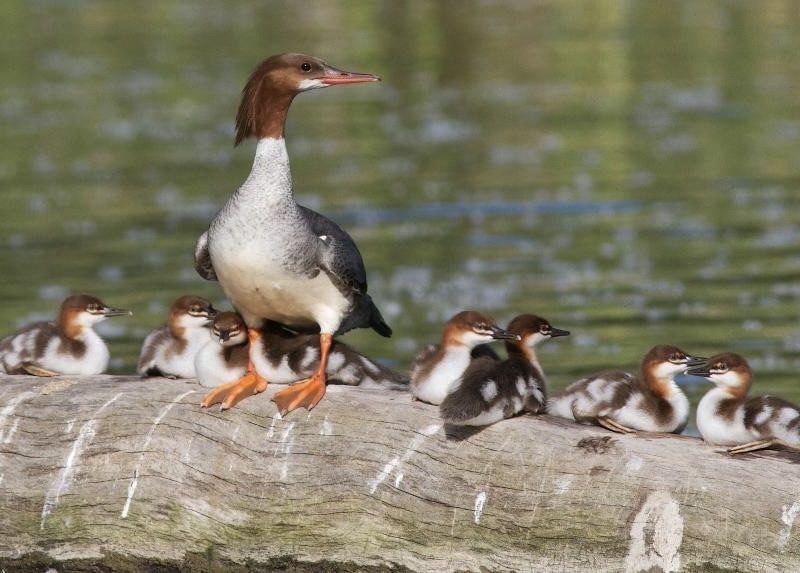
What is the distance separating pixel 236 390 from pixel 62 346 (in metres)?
1.27

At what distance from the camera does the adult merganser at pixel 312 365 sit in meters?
7.07

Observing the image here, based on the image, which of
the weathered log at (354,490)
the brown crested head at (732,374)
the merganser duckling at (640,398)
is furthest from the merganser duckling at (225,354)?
the brown crested head at (732,374)

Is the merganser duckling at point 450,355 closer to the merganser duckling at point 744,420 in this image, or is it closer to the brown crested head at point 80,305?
the merganser duckling at point 744,420

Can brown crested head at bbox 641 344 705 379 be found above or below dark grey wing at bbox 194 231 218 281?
below

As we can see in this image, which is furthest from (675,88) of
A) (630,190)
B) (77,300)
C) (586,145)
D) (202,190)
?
(77,300)

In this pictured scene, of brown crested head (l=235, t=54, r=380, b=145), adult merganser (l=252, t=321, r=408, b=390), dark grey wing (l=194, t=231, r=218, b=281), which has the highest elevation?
brown crested head (l=235, t=54, r=380, b=145)

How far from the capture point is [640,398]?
6.26 metres

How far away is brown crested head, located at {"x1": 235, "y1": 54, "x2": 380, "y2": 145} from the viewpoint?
7.11 m

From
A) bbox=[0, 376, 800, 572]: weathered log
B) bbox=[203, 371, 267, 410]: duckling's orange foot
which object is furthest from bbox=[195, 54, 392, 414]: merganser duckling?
bbox=[0, 376, 800, 572]: weathered log

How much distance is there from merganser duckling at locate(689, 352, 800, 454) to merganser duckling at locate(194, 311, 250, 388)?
7.25ft

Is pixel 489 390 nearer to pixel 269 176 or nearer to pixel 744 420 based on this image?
pixel 744 420

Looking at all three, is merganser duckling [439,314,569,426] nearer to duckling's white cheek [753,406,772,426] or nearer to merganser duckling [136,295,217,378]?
duckling's white cheek [753,406,772,426]

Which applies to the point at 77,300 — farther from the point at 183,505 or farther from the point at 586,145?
the point at 586,145

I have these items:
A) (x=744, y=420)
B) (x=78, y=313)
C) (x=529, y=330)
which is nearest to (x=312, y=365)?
(x=529, y=330)
